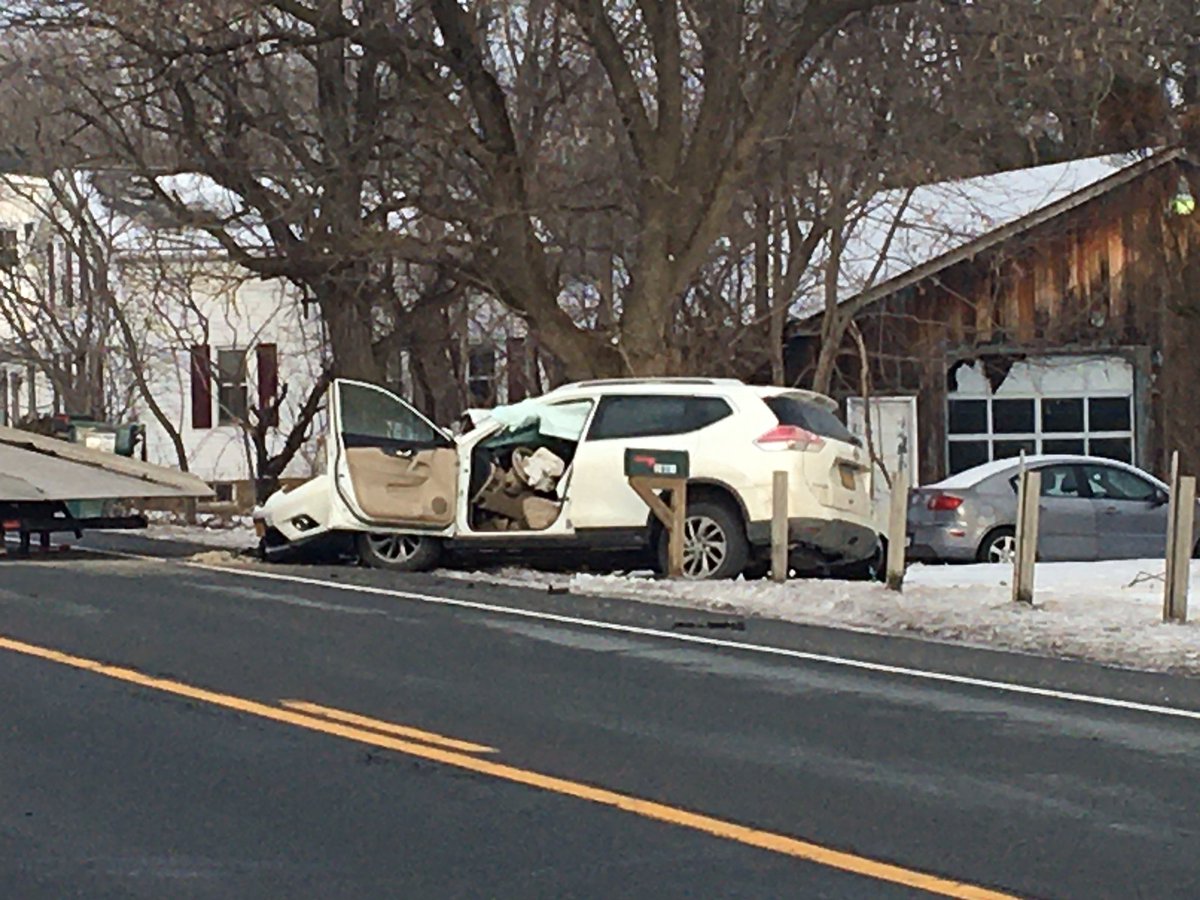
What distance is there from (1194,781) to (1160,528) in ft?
46.9

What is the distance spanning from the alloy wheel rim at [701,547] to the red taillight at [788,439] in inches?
31.3

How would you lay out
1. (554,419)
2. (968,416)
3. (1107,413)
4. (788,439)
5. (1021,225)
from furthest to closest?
(968,416), (1107,413), (1021,225), (554,419), (788,439)

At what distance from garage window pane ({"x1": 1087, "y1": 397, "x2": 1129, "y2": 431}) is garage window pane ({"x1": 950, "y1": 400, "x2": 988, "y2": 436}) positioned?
158cm

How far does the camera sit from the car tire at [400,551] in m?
18.0

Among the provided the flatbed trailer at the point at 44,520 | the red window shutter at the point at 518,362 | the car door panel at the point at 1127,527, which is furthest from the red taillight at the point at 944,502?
the red window shutter at the point at 518,362

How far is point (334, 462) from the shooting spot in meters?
17.7

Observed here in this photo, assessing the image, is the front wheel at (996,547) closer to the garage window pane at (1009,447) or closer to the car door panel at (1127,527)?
the car door panel at (1127,527)

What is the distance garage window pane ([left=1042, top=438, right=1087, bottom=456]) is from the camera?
105ft

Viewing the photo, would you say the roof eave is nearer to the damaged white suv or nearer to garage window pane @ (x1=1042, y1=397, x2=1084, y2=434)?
garage window pane @ (x1=1042, y1=397, x2=1084, y2=434)

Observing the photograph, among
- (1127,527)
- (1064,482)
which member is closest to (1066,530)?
(1064,482)

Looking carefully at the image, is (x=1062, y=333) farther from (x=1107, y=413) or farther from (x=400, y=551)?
(x=400, y=551)

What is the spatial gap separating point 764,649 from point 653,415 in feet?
16.2

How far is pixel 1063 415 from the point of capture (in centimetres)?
3206

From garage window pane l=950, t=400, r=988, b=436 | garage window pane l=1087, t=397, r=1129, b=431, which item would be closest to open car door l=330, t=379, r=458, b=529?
garage window pane l=950, t=400, r=988, b=436
